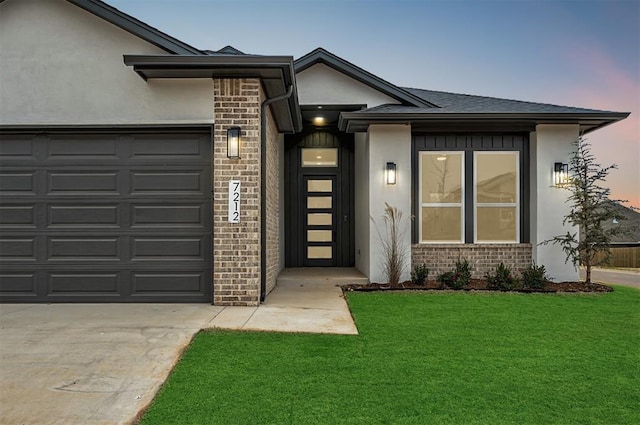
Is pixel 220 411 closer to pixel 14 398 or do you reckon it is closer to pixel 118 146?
pixel 14 398

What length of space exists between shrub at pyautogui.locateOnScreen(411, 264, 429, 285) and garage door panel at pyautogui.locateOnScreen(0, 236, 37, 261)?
6.17 meters

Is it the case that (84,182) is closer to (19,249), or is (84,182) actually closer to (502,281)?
(19,249)

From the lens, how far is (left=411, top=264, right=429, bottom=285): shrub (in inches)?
300

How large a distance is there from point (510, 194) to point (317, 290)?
438cm

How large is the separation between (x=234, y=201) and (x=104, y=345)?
241 centimetres

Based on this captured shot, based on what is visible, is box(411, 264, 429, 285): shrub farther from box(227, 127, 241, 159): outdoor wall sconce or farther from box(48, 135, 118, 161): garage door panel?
box(48, 135, 118, 161): garage door panel

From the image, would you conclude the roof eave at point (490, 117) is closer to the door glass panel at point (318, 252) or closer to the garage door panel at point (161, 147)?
the garage door panel at point (161, 147)

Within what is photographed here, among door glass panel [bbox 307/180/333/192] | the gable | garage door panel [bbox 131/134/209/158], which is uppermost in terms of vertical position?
the gable

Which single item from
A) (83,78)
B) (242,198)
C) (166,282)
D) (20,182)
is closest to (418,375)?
(242,198)

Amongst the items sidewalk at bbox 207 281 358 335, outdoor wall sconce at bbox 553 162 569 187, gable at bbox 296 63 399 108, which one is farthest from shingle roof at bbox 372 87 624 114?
sidewalk at bbox 207 281 358 335

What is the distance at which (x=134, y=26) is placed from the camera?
5.77 m

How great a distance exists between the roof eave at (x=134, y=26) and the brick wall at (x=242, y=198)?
798mm

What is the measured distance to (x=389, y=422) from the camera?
8.26 ft

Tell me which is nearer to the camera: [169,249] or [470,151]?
[169,249]
